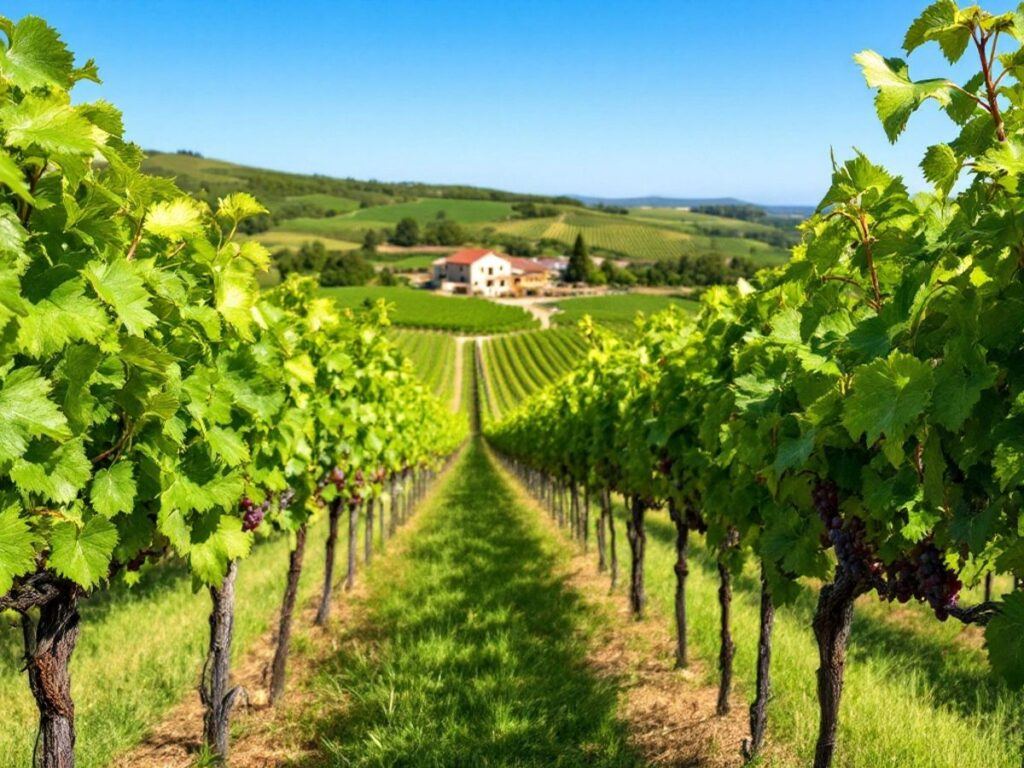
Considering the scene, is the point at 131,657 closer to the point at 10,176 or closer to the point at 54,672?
the point at 54,672

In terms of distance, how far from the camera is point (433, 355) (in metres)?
71.8

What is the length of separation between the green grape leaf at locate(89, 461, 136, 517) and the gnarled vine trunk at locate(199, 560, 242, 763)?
7.85 ft

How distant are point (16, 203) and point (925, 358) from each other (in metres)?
3.03

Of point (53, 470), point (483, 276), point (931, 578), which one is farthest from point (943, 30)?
point (483, 276)

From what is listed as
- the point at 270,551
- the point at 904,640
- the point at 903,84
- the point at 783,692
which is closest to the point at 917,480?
the point at 903,84

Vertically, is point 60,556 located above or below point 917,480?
below

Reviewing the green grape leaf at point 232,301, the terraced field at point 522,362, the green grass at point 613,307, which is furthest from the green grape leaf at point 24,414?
the green grass at point 613,307

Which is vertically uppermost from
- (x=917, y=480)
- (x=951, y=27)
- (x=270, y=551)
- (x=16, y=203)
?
(x=951, y=27)

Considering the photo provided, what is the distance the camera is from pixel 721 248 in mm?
162875

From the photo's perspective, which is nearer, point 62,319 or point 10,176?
point 10,176

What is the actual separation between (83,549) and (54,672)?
0.81 metres

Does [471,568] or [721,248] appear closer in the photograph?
[471,568]

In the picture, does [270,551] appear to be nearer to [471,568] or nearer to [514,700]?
[471,568]

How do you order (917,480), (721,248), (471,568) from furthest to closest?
(721,248), (471,568), (917,480)
